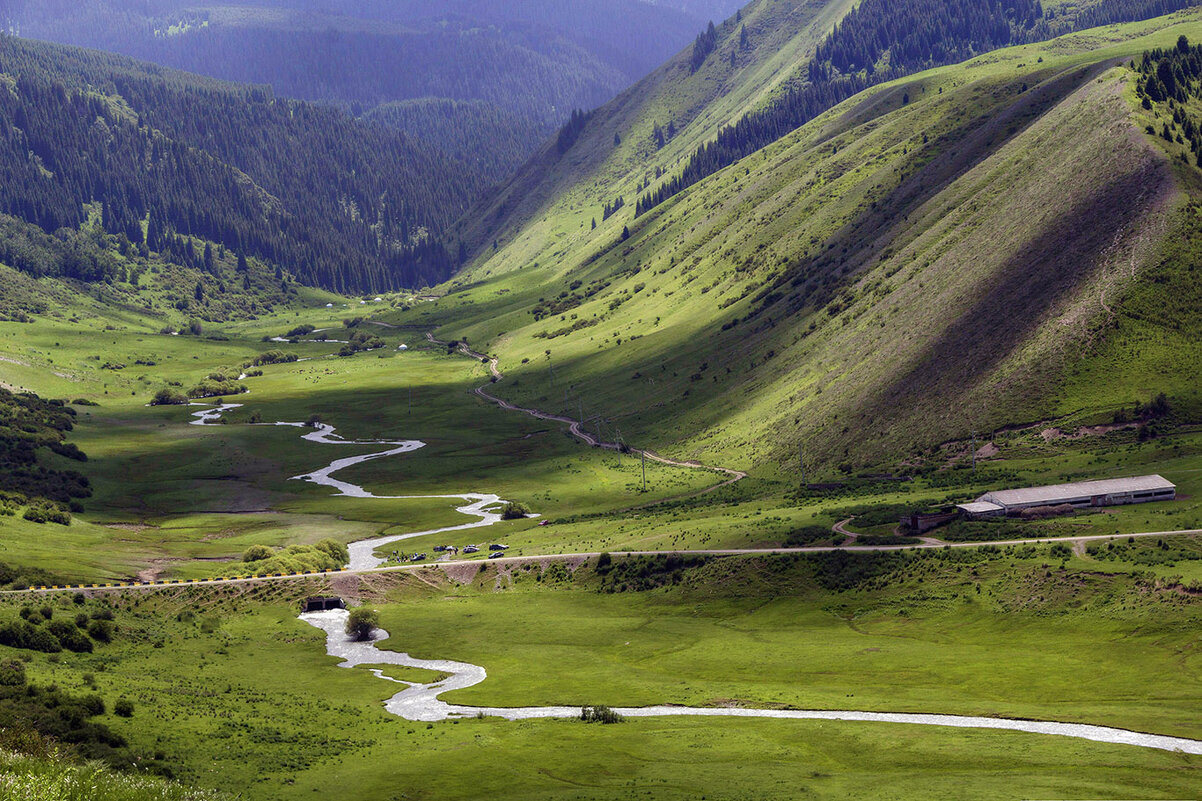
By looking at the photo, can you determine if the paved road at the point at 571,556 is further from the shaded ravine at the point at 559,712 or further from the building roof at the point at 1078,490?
the shaded ravine at the point at 559,712

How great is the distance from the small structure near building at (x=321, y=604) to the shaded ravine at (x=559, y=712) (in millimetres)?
6628

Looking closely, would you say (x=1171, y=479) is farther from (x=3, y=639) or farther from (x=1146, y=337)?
(x=3, y=639)

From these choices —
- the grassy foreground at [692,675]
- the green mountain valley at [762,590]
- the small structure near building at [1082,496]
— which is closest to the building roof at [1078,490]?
the small structure near building at [1082,496]

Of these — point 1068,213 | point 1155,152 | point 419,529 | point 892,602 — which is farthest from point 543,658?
point 1155,152


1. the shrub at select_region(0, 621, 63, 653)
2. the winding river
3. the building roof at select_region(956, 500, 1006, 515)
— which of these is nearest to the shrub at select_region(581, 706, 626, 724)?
the winding river

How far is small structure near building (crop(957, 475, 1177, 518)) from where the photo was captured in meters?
118

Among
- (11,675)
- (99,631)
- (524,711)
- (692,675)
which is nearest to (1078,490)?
(692,675)

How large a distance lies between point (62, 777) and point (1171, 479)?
4492 inches

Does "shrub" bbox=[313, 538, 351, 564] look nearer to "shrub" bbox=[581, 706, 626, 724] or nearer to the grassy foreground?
the grassy foreground

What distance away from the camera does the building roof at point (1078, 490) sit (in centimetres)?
11838

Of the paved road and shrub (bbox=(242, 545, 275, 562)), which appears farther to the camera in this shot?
shrub (bbox=(242, 545, 275, 562))

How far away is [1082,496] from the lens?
119 metres

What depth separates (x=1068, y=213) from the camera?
586 feet

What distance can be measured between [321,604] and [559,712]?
147 ft
